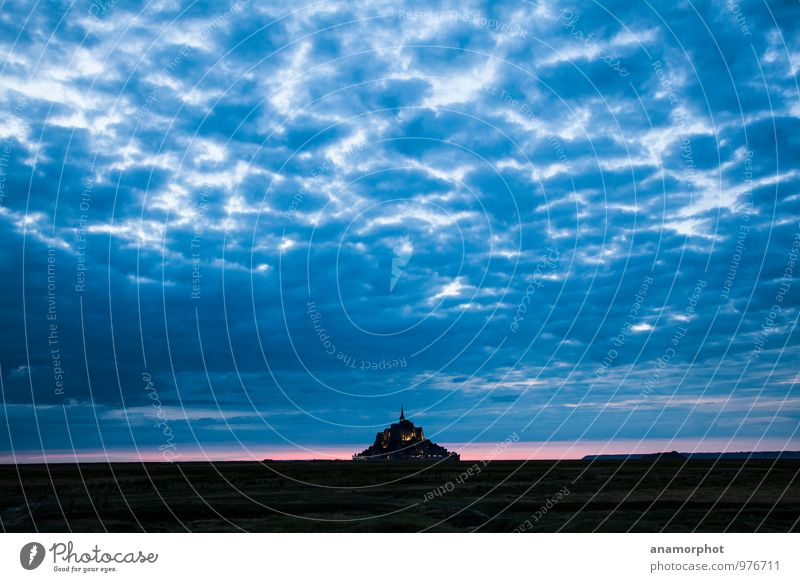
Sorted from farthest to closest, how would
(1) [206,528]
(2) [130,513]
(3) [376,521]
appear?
(2) [130,513], (3) [376,521], (1) [206,528]

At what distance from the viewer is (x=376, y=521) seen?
1455 inches

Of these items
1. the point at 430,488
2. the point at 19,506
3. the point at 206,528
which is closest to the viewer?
the point at 206,528

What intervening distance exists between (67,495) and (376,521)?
3385cm

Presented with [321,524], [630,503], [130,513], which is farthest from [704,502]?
[130,513]
